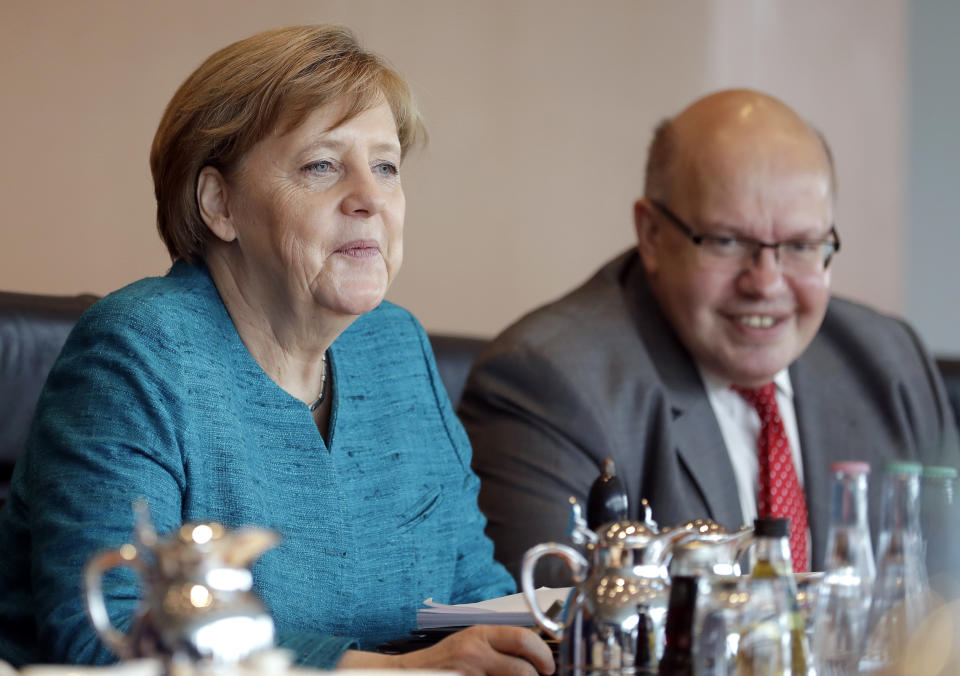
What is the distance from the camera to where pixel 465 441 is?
1936 millimetres

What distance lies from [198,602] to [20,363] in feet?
4.43

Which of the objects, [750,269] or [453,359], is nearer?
[750,269]

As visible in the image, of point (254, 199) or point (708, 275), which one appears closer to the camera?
point (254, 199)

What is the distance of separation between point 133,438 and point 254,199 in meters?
0.43

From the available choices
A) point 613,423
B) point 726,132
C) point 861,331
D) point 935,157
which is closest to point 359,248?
point 613,423

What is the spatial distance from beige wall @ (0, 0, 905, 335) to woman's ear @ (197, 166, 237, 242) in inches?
16.3

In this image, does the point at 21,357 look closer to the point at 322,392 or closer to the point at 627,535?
the point at 322,392

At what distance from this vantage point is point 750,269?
2371mm

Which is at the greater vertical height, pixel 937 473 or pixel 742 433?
pixel 937 473

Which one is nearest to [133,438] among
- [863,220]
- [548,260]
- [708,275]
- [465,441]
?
[465,441]

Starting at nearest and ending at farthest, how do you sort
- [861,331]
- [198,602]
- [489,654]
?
[198,602], [489,654], [861,331]

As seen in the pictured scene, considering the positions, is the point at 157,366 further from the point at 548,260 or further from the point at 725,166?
the point at 548,260

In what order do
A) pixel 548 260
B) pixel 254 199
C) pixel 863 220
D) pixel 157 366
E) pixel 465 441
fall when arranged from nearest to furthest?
pixel 157 366 < pixel 254 199 < pixel 465 441 < pixel 548 260 < pixel 863 220

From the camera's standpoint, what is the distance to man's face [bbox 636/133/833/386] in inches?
92.5
